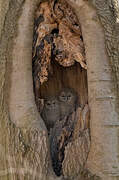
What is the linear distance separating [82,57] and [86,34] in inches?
6.1

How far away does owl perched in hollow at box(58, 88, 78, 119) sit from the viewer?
1788 millimetres

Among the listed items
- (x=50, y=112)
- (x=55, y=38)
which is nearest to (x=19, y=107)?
(x=50, y=112)

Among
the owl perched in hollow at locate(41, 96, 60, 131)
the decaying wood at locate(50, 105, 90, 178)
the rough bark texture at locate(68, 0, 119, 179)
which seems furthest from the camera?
the owl perched in hollow at locate(41, 96, 60, 131)

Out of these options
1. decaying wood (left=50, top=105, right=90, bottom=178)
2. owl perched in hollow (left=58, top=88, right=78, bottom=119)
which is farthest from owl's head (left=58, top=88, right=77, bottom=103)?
decaying wood (left=50, top=105, right=90, bottom=178)

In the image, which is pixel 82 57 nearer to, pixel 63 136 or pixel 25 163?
pixel 63 136

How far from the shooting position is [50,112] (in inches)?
71.2

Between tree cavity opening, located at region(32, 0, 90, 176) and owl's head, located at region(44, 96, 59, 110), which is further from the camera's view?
owl's head, located at region(44, 96, 59, 110)

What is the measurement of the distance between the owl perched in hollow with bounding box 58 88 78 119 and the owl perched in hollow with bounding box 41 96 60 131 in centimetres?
3

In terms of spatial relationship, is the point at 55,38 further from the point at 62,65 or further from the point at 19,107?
the point at 19,107

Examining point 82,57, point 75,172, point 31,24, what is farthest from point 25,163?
point 31,24

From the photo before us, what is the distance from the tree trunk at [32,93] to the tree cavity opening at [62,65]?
7cm

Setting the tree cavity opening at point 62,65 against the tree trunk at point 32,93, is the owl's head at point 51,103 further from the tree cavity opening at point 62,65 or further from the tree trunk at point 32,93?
the tree trunk at point 32,93

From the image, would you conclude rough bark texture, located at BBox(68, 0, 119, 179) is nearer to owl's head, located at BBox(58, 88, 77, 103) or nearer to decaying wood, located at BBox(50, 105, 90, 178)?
decaying wood, located at BBox(50, 105, 90, 178)

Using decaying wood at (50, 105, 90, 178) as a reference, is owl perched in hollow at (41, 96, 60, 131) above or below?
above
